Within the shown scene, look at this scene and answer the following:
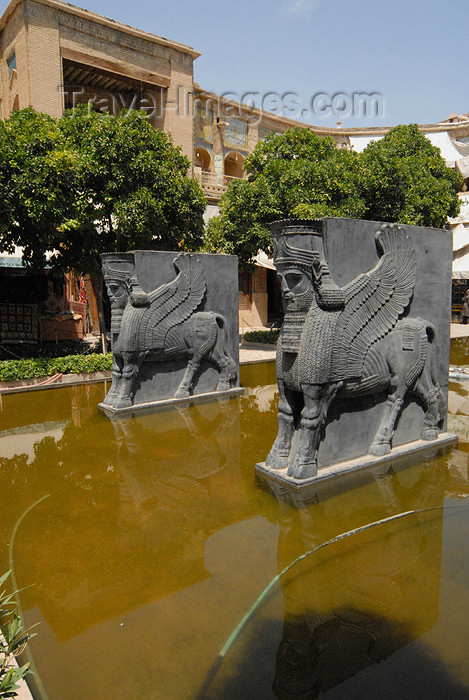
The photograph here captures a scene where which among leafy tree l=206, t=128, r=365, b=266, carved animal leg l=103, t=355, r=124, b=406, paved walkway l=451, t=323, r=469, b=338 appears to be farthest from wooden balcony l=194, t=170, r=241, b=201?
carved animal leg l=103, t=355, r=124, b=406

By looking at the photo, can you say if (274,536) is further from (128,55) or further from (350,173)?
(128,55)

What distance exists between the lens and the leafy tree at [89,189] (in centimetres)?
887

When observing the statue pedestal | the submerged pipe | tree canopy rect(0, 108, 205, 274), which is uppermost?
tree canopy rect(0, 108, 205, 274)

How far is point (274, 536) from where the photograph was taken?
3.87m

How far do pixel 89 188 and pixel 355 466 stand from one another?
8.36m

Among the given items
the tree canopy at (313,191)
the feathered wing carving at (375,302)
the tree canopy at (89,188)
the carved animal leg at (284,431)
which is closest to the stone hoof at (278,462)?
the carved animal leg at (284,431)

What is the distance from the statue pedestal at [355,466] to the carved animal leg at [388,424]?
8 cm

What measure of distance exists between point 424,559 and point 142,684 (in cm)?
207

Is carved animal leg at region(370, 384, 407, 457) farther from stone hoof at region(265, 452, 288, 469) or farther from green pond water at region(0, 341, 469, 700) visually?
stone hoof at region(265, 452, 288, 469)

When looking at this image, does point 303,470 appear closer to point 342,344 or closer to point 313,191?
point 342,344

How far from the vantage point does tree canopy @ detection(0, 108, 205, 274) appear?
8.87 meters

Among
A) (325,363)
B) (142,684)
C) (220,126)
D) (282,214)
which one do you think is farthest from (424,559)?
(220,126)

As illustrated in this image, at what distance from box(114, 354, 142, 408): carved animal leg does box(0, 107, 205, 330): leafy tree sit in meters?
3.66

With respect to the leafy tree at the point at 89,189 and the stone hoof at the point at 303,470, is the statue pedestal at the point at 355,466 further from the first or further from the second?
the leafy tree at the point at 89,189
